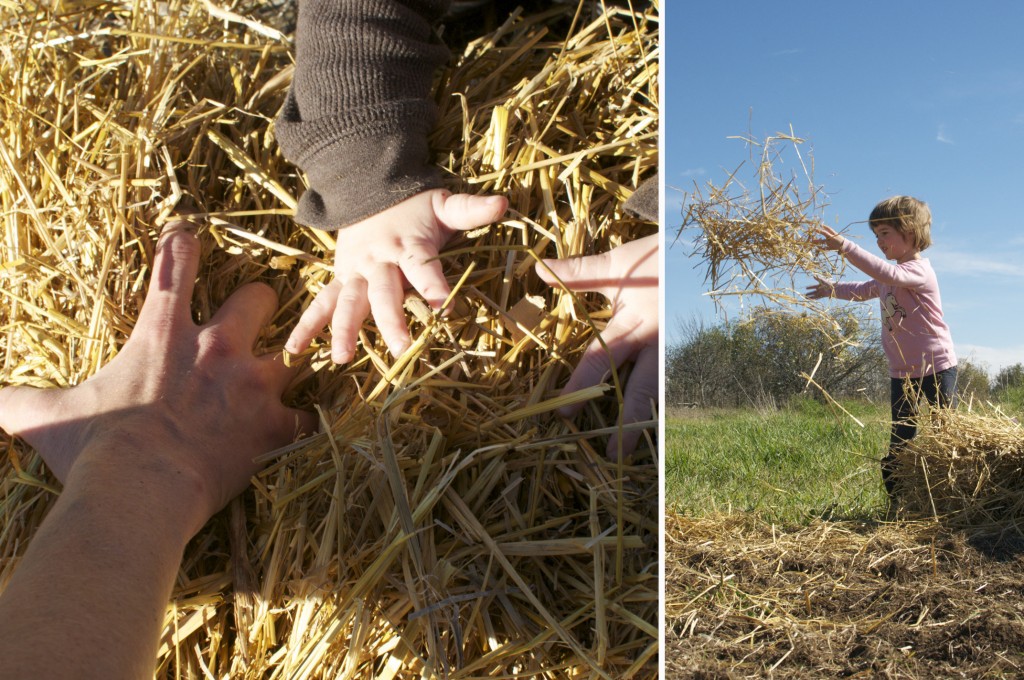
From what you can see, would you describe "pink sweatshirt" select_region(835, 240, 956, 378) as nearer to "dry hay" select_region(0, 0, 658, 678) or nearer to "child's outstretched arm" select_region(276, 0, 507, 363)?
"dry hay" select_region(0, 0, 658, 678)

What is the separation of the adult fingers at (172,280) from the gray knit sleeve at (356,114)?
0.23 meters

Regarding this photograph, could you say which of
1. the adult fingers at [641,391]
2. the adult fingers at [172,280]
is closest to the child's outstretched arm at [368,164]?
the adult fingers at [172,280]

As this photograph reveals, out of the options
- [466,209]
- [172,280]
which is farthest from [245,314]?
[466,209]

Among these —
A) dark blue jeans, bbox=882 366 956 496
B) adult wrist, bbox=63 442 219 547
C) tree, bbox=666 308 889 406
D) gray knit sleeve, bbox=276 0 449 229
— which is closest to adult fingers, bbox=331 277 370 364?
gray knit sleeve, bbox=276 0 449 229

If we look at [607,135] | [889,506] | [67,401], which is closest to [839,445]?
[889,506]

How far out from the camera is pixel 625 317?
139cm

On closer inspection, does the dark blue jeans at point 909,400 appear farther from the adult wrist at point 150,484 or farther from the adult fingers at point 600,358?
the adult wrist at point 150,484

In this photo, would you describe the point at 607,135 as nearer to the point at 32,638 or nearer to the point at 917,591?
the point at 917,591

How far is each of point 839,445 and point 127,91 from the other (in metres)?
1.64

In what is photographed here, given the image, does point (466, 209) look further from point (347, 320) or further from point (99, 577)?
point (99, 577)

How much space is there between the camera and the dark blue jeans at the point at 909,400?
115 cm

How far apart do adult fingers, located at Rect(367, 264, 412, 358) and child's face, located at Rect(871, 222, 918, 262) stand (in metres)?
0.78

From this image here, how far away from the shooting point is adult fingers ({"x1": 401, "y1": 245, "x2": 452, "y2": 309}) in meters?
1.44

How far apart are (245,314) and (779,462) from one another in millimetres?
1021
